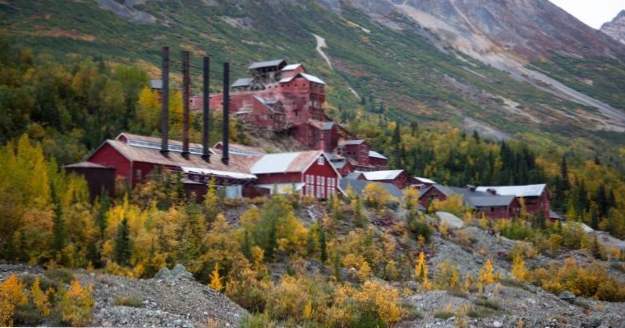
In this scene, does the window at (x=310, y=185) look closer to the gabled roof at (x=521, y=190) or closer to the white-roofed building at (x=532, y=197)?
the white-roofed building at (x=532, y=197)

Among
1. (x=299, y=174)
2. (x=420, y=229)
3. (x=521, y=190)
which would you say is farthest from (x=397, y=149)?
(x=420, y=229)

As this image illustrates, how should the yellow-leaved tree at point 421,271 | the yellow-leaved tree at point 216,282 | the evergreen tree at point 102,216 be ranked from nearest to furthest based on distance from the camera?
the yellow-leaved tree at point 216,282 < the evergreen tree at point 102,216 < the yellow-leaved tree at point 421,271

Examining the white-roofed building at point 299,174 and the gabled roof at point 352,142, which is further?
the gabled roof at point 352,142

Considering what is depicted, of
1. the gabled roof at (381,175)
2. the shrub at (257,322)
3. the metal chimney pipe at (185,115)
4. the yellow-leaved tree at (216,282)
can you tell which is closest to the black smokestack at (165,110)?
the metal chimney pipe at (185,115)

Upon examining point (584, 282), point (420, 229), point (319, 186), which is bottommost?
point (584, 282)

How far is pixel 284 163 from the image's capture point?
6378cm

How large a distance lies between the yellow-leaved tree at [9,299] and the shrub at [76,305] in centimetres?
140

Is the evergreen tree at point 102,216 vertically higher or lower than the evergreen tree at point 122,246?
higher

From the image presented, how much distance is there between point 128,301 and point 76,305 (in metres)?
2.24

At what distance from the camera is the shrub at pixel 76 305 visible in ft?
93.0

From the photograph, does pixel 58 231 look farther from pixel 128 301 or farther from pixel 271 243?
pixel 271 243

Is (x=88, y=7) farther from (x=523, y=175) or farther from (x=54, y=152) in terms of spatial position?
(x=54, y=152)


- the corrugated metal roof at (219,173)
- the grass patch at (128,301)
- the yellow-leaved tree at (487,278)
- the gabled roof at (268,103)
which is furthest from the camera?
the gabled roof at (268,103)

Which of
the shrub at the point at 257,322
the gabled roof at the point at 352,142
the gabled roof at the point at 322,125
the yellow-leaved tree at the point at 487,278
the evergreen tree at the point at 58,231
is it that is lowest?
the yellow-leaved tree at the point at 487,278
